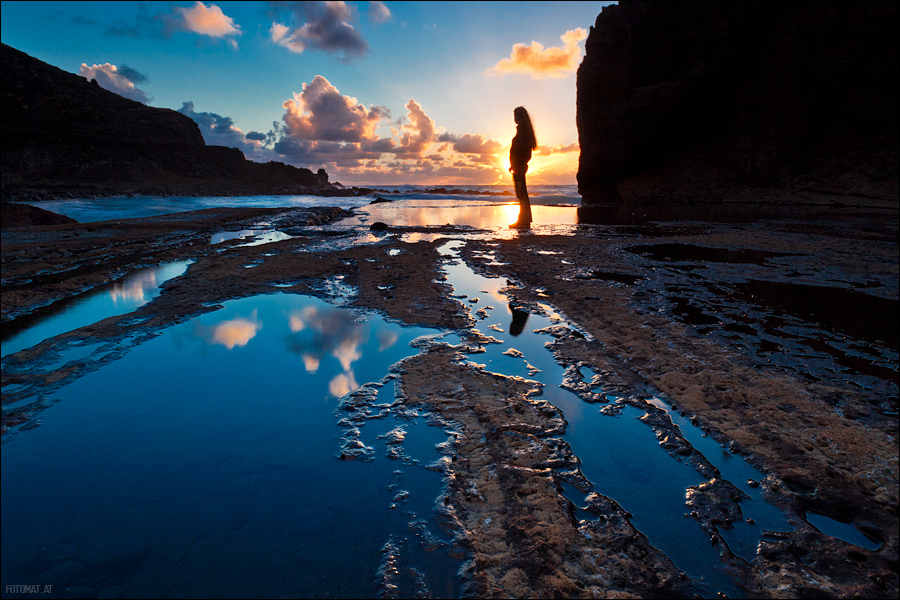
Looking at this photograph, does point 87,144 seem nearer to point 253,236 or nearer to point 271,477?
point 253,236

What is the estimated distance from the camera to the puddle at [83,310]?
536cm

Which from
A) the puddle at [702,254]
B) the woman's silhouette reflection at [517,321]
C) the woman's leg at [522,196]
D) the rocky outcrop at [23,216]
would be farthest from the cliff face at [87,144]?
the puddle at [702,254]

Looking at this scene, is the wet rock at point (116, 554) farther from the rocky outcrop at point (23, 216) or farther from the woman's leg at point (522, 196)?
the rocky outcrop at point (23, 216)

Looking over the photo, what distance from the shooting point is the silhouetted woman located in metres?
20.3

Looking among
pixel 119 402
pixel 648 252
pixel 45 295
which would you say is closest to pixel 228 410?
pixel 119 402

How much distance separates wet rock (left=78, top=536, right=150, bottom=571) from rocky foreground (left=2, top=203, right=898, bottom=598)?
1.74m

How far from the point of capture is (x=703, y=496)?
2625 millimetres

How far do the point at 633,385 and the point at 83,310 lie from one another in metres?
8.29

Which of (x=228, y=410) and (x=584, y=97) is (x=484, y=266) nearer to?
(x=228, y=410)

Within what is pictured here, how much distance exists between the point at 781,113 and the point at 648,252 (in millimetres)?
35387

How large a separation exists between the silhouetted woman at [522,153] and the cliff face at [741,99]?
70.5 feet

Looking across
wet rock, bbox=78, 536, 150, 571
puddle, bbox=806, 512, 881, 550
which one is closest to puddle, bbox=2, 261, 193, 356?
wet rock, bbox=78, 536, 150, 571

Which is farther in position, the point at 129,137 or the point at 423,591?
the point at 129,137

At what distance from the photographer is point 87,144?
55.8 metres
